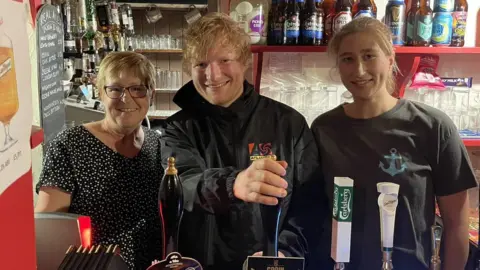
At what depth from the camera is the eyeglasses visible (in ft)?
4.95

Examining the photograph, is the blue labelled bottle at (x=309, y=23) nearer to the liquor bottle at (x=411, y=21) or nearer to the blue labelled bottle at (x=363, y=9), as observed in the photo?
the blue labelled bottle at (x=363, y=9)

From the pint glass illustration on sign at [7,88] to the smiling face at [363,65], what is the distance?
106cm

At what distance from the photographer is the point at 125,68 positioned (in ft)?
5.01

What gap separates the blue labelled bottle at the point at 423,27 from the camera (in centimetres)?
206

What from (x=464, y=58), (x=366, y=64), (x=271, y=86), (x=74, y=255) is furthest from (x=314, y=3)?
(x=74, y=255)

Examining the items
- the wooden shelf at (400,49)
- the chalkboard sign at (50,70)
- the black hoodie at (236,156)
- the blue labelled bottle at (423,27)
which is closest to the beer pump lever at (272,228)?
the black hoodie at (236,156)

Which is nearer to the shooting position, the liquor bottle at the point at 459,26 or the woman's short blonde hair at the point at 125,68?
the woman's short blonde hair at the point at 125,68

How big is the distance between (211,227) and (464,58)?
178 cm

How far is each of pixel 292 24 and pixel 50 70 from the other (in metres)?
1.66

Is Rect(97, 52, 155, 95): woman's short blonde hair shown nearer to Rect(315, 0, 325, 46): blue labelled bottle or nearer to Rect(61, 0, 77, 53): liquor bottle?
Rect(315, 0, 325, 46): blue labelled bottle

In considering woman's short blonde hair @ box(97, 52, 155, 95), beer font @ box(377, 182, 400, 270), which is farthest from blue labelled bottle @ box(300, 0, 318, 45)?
beer font @ box(377, 182, 400, 270)

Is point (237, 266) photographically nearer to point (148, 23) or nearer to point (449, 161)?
point (449, 161)

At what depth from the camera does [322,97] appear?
88.6 inches

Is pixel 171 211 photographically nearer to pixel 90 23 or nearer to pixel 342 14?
pixel 342 14
